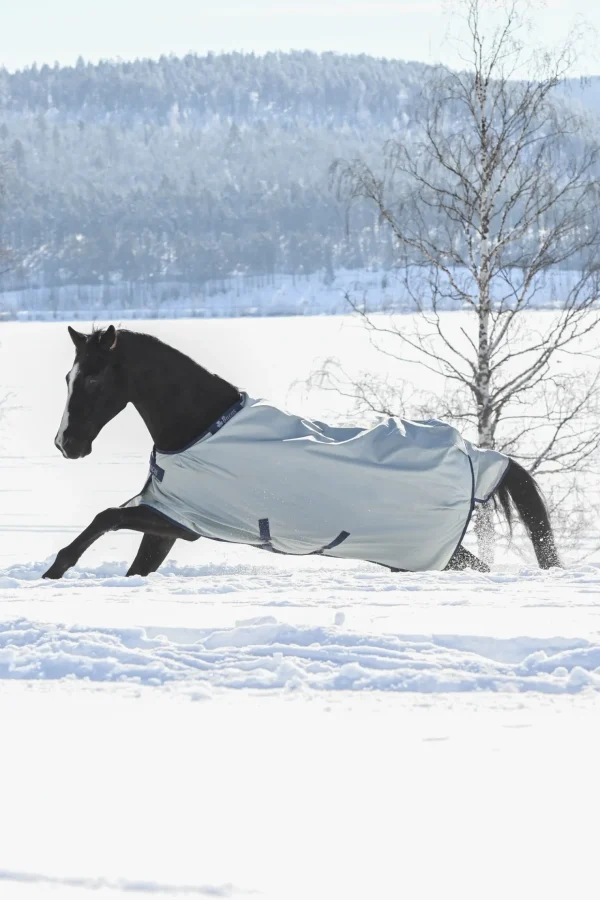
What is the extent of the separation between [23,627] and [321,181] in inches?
5221

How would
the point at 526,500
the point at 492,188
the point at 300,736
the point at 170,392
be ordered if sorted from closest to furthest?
the point at 300,736 < the point at 170,392 < the point at 526,500 < the point at 492,188

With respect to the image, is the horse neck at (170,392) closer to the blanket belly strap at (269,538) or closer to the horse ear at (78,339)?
the horse ear at (78,339)

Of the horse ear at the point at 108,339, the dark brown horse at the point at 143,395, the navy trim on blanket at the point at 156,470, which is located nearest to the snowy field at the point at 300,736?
the dark brown horse at the point at 143,395

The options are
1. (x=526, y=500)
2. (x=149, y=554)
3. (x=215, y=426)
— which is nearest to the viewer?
(x=215, y=426)

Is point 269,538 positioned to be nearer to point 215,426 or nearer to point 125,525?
point 215,426

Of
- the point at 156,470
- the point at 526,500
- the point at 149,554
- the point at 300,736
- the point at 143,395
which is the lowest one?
the point at 149,554

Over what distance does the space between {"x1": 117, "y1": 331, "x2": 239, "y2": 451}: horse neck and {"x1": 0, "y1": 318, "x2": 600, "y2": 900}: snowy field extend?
85 cm

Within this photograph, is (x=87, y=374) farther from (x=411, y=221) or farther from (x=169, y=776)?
(x=411, y=221)

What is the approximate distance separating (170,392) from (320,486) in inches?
37.5

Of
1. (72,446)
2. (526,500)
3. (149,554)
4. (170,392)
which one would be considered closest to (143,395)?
(170,392)

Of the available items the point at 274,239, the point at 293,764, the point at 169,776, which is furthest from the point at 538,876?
the point at 274,239

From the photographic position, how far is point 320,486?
19.1ft

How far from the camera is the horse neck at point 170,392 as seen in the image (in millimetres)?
5867

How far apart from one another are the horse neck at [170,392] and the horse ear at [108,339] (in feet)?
0.23
